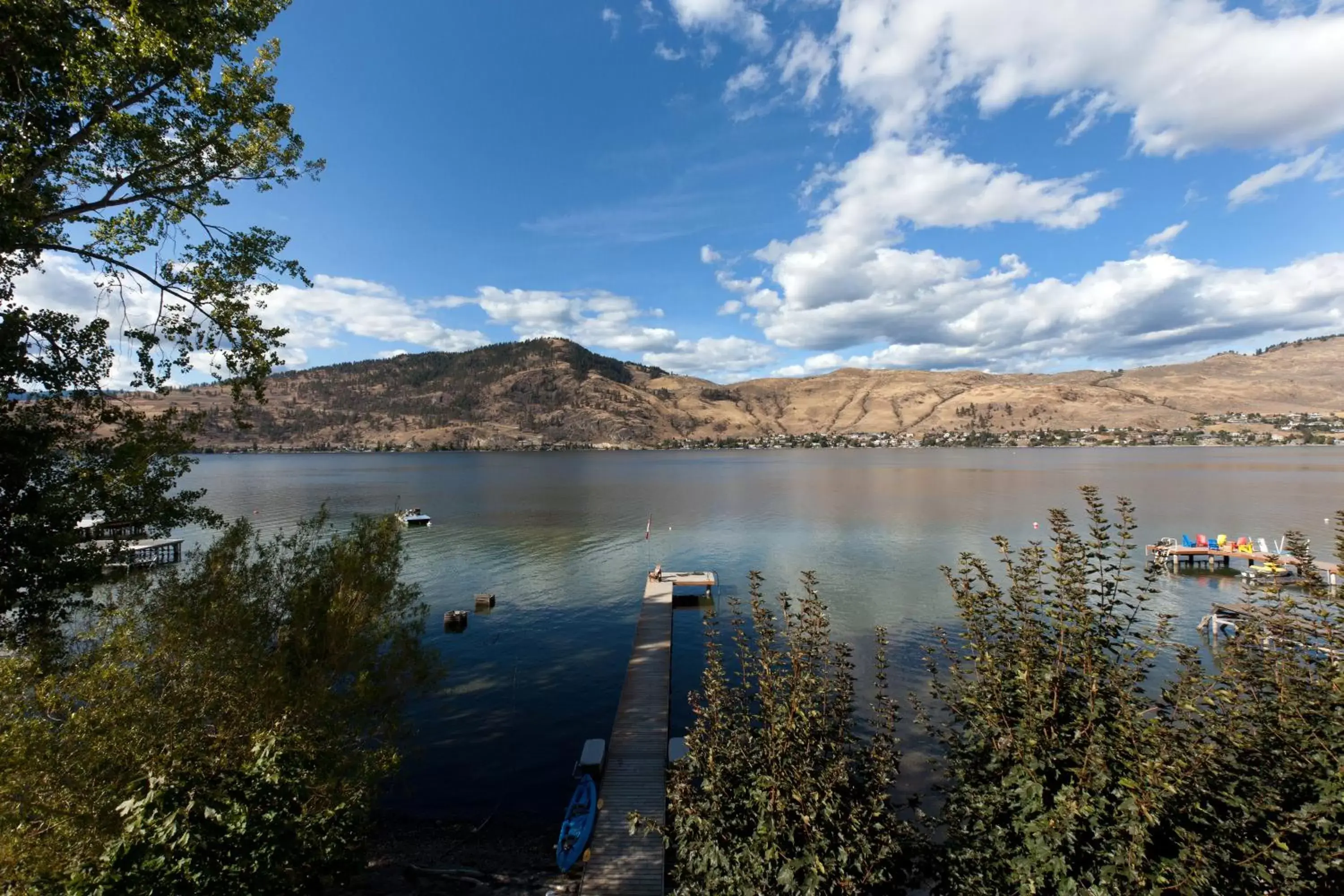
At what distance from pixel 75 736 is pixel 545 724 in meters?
19.4

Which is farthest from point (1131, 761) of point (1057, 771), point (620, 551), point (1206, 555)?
point (1206, 555)

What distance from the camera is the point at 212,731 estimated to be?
12.8 metres

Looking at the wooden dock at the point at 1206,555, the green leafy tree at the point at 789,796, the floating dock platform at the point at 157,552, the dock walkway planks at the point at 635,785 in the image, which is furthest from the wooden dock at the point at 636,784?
the floating dock platform at the point at 157,552

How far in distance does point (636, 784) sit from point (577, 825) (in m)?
2.52

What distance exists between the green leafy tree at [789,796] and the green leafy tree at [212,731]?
6.94 metres

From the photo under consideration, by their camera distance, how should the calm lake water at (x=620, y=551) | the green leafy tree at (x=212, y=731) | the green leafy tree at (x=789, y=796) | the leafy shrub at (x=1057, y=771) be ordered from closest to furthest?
the leafy shrub at (x=1057, y=771) < the green leafy tree at (x=212, y=731) < the green leafy tree at (x=789, y=796) < the calm lake water at (x=620, y=551)

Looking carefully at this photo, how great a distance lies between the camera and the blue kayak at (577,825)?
16484 mm

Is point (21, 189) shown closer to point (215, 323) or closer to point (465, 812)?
point (215, 323)

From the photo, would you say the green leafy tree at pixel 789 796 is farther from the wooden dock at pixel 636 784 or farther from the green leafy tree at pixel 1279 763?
the green leafy tree at pixel 1279 763

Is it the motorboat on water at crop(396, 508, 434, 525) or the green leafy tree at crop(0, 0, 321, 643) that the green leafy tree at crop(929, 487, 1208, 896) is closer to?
the green leafy tree at crop(0, 0, 321, 643)

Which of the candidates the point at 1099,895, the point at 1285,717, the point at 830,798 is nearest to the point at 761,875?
the point at 830,798

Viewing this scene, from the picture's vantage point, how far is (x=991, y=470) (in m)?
152

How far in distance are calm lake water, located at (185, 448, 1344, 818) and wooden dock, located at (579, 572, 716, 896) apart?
1.48 meters

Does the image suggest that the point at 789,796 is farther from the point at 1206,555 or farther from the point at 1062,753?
the point at 1206,555
